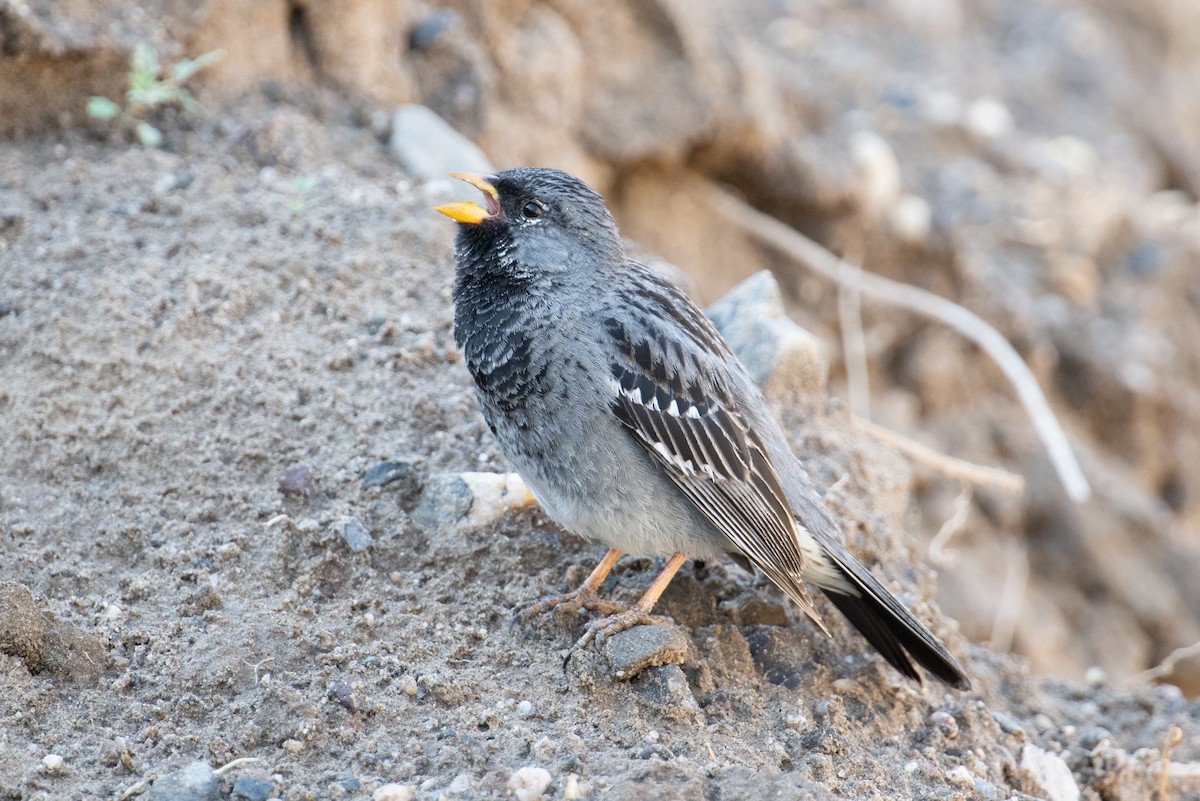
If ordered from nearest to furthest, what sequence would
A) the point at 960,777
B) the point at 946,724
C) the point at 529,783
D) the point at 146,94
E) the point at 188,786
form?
the point at 188,786, the point at 529,783, the point at 960,777, the point at 946,724, the point at 146,94

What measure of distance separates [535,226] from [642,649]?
5.12ft

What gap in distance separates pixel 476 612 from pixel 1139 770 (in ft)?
7.97

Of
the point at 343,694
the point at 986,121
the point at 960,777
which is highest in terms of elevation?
the point at 986,121

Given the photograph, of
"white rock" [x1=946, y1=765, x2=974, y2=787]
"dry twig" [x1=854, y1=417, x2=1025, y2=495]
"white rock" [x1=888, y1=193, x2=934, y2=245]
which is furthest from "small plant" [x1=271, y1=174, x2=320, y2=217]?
"white rock" [x1=888, y1=193, x2=934, y2=245]

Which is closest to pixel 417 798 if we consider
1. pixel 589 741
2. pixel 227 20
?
pixel 589 741

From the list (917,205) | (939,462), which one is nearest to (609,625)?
(939,462)

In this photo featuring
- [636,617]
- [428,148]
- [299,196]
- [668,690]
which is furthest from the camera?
[428,148]

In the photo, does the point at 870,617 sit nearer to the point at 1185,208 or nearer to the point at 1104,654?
the point at 1104,654

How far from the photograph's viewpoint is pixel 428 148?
6168 mm

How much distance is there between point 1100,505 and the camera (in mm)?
7629

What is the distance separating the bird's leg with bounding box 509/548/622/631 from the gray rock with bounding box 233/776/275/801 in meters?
1.03

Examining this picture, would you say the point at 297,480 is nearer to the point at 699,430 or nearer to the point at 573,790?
the point at 699,430

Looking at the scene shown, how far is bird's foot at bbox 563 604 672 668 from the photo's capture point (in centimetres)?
390

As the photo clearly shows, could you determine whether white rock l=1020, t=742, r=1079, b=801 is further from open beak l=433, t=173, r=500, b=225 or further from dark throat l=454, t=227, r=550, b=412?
open beak l=433, t=173, r=500, b=225
